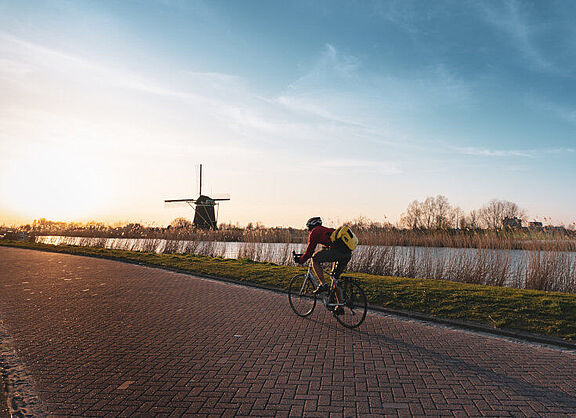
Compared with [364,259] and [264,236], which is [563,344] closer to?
[364,259]

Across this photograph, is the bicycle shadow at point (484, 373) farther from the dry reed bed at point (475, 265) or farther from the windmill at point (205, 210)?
the windmill at point (205, 210)

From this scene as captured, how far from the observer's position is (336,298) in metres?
7.39

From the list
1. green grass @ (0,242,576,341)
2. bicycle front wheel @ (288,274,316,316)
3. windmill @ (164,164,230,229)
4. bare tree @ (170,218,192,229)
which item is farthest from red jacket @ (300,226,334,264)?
windmill @ (164,164,230,229)

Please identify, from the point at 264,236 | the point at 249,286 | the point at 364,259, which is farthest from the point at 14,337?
the point at 264,236

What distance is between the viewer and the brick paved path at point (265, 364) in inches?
163

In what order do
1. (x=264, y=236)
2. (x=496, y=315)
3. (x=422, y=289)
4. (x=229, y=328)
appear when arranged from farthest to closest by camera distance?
(x=264, y=236), (x=422, y=289), (x=496, y=315), (x=229, y=328)

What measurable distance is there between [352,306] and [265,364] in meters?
2.37

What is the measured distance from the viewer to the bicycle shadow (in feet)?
14.2

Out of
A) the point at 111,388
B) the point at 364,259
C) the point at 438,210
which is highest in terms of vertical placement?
the point at 438,210

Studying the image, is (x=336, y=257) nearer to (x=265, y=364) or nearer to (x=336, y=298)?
(x=336, y=298)

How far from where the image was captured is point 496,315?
7926mm

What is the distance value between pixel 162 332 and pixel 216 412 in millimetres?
3085

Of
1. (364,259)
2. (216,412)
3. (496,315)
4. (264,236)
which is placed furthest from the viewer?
(264,236)

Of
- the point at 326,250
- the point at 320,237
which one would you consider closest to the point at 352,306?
the point at 326,250
